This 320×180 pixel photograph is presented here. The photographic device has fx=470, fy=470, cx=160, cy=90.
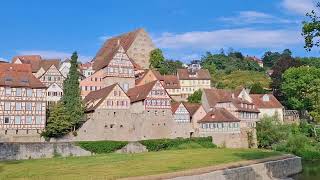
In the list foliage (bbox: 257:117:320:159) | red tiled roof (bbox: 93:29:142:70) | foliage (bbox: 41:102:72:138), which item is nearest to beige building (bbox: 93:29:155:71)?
red tiled roof (bbox: 93:29:142:70)

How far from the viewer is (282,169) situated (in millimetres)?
49906

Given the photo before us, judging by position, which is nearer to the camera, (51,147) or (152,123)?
(51,147)

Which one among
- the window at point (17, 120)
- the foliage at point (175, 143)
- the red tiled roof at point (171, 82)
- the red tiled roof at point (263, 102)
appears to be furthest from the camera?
the red tiled roof at point (171, 82)

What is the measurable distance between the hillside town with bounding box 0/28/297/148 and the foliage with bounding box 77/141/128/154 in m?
3.62

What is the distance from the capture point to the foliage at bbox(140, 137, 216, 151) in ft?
195

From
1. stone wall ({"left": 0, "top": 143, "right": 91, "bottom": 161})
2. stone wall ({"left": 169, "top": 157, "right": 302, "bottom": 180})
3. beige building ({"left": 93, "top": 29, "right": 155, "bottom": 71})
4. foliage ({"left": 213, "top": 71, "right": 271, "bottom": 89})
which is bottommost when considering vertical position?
stone wall ({"left": 169, "top": 157, "right": 302, "bottom": 180})

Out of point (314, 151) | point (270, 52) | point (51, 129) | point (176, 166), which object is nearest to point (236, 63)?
point (270, 52)

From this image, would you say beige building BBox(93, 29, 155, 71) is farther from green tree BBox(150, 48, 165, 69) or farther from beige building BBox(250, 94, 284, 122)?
beige building BBox(250, 94, 284, 122)

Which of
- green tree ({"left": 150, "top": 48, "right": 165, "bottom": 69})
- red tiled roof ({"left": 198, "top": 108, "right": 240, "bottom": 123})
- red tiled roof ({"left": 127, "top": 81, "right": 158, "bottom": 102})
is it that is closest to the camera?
red tiled roof ({"left": 127, "top": 81, "right": 158, "bottom": 102})

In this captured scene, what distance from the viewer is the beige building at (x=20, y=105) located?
58.2 metres

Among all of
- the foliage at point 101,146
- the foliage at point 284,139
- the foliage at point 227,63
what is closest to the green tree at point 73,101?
the foliage at point 101,146

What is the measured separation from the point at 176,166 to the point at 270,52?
147552mm

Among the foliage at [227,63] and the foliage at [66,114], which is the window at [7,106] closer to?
the foliage at [66,114]

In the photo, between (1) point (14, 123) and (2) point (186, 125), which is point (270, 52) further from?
(1) point (14, 123)
